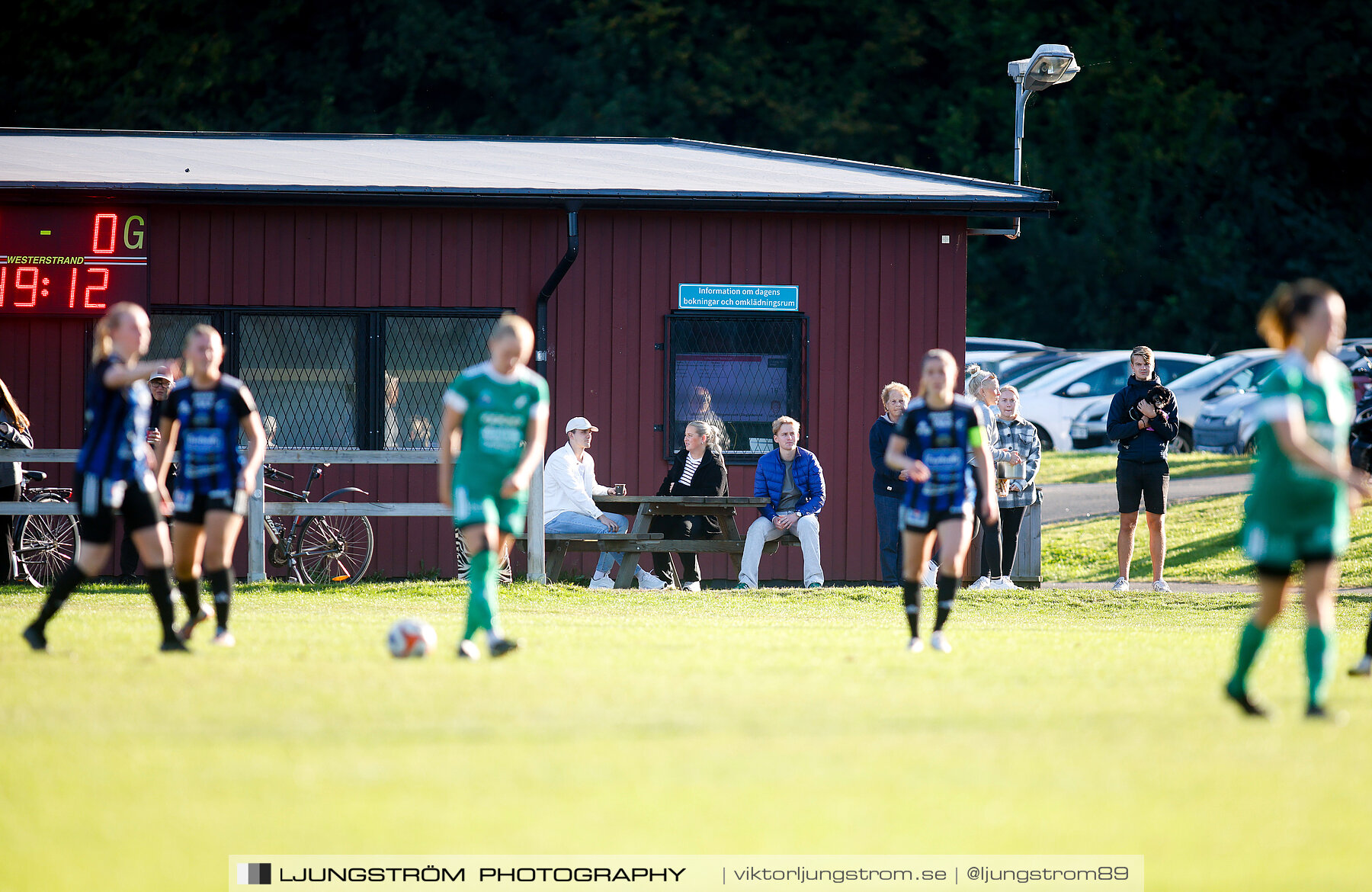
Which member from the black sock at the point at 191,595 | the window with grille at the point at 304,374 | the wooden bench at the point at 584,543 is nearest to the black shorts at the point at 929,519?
the black sock at the point at 191,595

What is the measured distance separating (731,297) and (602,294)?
1270 millimetres

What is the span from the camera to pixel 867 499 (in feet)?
53.8

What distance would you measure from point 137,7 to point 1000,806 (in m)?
36.0

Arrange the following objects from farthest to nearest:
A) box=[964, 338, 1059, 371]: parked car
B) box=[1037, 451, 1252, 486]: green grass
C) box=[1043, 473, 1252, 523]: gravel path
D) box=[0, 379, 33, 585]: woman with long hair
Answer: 1. box=[964, 338, 1059, 371]: parked car
2. box=[1037, 451, 1252, 486]: green grass
3. box=[1043, 473, 1252, 523]: gravel path
4. box=[0, 379, 33, 585]: woman with long hair

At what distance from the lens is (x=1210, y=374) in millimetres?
27953

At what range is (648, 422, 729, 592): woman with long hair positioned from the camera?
1533 cm

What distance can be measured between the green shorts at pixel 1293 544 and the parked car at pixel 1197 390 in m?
20.4

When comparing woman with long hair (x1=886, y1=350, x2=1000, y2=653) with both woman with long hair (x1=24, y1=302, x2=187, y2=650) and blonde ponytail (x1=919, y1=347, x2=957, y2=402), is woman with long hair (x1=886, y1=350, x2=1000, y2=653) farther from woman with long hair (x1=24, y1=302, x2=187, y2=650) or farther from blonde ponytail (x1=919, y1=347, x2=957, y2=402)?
woman with long hair (x1=24, y1=302, x2=187, y2=650)

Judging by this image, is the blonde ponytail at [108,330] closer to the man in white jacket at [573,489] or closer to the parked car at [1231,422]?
the man in white jacket at [573,489]

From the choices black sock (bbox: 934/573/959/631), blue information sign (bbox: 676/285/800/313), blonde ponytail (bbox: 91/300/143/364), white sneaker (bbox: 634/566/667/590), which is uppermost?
blue information sign (bbox: 676/285/800/313)

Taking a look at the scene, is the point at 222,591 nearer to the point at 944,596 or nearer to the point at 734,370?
the point at 944,596

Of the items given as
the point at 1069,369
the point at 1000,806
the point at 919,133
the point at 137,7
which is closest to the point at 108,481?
the point at 1000,806

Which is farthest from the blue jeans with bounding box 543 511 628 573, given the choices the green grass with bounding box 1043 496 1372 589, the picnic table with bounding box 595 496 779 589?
the green grass with bounding box 1043 496 1372 589

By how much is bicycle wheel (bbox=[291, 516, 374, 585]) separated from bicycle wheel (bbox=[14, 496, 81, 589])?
1999 millimetres
